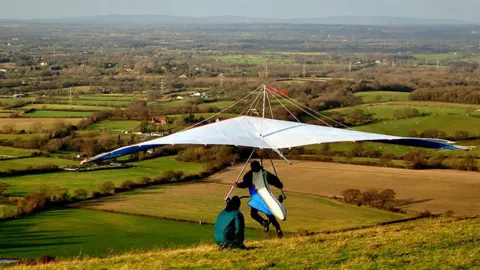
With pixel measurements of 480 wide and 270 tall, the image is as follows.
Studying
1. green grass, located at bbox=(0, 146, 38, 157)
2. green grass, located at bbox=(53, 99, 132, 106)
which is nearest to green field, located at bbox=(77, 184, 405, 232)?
green grass, located at bbox=(0, 146, 38, 157)

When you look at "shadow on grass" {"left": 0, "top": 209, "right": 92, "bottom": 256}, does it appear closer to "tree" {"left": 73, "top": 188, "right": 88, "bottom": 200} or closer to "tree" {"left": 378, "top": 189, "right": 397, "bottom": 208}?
"tree" {"left": 73, "top": 188, "right": 88, "bottom": 200}

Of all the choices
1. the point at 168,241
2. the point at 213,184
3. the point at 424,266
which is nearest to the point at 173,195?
the point at 213,184

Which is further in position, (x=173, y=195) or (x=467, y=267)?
(x=173, y=195)

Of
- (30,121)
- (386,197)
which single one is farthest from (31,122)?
(386,197)

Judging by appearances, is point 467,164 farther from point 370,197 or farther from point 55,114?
point 55,114

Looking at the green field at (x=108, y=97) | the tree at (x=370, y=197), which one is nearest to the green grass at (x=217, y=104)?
the green field at (x=108, y=97)

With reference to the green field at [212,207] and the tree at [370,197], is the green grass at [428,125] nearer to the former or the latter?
the green field at [212,207]

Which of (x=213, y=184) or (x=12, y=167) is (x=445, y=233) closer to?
(x=213, y=184)
